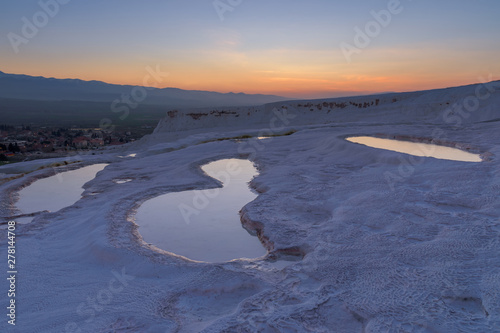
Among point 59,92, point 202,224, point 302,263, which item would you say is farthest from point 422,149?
point 59,92

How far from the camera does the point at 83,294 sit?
154 inches

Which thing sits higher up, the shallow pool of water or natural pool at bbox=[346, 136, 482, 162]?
natural pool at bbox=[346, 136, 482, 162]

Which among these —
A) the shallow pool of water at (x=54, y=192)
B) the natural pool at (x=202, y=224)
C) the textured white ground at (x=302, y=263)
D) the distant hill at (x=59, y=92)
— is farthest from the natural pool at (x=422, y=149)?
the distant hill at (x=59, y=92)

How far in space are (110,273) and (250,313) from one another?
2095 millimetres

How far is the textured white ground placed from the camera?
330cm

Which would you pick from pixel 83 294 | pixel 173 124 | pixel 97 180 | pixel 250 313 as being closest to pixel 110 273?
pixel 83 294

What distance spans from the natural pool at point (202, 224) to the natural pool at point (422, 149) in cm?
533

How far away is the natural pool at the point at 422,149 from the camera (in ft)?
32.0

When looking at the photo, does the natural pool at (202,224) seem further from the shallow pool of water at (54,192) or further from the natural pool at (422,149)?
the natural pool at (422,149)

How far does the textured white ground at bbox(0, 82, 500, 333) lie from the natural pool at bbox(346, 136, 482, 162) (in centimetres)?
86

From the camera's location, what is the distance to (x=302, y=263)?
4402 mm

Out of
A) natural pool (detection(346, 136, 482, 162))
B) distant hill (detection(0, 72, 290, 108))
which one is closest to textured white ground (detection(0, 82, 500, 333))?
natural pool (detection(346, 136, 482, 162))

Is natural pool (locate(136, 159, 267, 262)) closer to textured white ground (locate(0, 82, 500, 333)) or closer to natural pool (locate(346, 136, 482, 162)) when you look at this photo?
textured white ground (locate(0, 82, 500, 333))

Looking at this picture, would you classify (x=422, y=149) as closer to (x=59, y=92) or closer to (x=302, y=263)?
(x=302, y=263)
